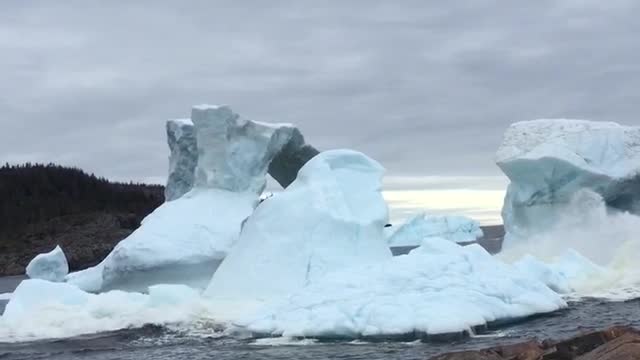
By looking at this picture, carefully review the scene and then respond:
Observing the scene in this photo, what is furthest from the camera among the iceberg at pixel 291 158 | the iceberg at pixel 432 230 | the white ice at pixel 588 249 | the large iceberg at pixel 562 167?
the iceberg at pixel 432 230

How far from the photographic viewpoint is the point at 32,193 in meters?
60.6

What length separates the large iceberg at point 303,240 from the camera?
20.8 metres

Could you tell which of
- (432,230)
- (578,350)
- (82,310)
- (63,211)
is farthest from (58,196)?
(578,350)

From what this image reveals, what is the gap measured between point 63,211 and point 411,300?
145 feet

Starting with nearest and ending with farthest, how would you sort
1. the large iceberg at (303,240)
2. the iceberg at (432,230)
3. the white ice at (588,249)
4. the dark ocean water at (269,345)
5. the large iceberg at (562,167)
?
the dark ocean water at (269,345) < the large iceberg at (303,240) < the white ice at (588,249) < the large iceberg at (562,167) < the iceberg at (432,230)

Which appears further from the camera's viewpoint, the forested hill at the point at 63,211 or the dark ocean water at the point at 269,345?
the forested hill at the point at 63,211

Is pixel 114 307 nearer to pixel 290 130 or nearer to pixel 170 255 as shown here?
pixel 170 255

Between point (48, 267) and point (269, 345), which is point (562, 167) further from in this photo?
point (48, 267)

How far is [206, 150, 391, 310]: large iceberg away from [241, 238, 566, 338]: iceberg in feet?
5.25

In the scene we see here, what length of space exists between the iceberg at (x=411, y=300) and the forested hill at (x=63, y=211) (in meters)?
35.6

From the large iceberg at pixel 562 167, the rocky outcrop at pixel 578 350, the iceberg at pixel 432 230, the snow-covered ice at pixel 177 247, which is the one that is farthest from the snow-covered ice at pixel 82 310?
the iceberg at pixel 432 230

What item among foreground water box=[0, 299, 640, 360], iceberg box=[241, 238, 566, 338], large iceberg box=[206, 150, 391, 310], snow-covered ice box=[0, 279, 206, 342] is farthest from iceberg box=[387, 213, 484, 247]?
foreground water box=[0, 299, 640, 360]

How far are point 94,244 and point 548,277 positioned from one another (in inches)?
1388

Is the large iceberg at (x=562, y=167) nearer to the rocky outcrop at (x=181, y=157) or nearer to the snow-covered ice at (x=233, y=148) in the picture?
the snow-covered ice at (x=233, y=148)
